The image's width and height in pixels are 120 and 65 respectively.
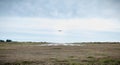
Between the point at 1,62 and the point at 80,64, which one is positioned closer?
the point at 80,64

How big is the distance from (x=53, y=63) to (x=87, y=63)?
12.3ft

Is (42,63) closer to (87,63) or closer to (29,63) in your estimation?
(29,63)

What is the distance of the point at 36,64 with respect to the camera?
25125mm

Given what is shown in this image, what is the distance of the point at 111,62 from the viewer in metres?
26.1

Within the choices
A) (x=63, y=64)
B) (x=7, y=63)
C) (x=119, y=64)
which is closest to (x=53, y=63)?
(x=63, y=64)

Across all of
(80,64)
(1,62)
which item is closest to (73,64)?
(80,64)

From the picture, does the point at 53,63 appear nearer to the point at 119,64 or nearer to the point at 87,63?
the point at 87,63

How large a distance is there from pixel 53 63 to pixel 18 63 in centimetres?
390

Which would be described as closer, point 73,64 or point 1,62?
point 73,64

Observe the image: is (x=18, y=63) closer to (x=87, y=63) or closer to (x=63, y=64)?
(x=63, y=64)

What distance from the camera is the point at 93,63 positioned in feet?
83.5

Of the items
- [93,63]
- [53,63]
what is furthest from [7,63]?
[93,63]

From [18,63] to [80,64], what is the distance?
22.5 feet

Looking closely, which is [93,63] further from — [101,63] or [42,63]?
[42,63]
